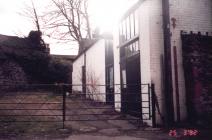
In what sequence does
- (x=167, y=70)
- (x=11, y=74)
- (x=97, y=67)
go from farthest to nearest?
(x=11, y=74)
(x=97, y=67)
(x=167, y=70)

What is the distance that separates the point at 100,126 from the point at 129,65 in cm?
319

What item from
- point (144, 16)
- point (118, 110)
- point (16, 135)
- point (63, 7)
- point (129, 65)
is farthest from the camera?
point (63, 7)

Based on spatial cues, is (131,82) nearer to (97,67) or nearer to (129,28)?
(129,28)

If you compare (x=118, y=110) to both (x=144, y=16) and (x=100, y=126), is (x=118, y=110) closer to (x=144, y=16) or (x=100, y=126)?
(x=100, y=126)

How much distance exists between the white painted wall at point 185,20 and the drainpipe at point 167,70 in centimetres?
51

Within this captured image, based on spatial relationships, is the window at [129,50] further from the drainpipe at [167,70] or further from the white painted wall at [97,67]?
the white painted wall at [97,67]

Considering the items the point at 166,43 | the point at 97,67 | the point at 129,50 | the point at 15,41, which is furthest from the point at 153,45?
the point at 15,41

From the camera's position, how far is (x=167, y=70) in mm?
8602

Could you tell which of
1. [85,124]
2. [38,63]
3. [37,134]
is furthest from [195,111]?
[38,63]

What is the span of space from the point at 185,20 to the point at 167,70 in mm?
2206

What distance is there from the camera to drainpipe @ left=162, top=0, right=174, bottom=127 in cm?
844

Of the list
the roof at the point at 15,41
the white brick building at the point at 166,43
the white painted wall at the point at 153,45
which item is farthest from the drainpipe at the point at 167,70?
the roof at the point at 15,41

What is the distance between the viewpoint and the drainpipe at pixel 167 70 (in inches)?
332

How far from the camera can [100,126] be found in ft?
29.8
